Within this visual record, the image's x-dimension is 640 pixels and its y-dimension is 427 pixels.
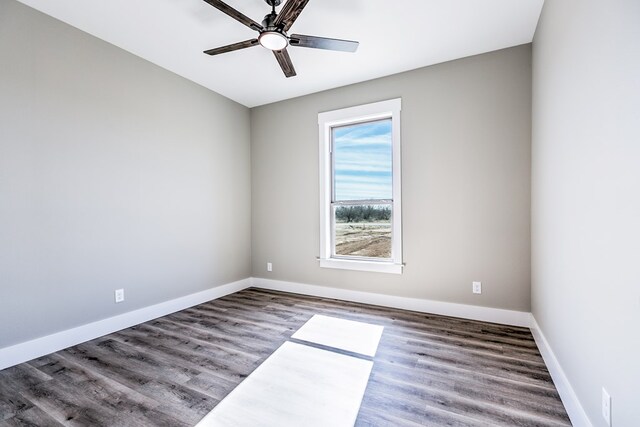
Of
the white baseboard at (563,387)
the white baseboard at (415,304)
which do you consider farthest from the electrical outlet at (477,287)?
the white baseboard at (563,387)

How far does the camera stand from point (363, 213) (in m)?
3.61

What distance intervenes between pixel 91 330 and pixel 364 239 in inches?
115

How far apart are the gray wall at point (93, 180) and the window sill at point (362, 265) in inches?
59.7

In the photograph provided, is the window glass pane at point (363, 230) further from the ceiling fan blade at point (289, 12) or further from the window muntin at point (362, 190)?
the ceiling fan blade at point (289, 12)

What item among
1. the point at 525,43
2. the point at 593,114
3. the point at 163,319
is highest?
the point at 525,43

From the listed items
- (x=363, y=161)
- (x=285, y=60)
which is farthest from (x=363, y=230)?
(x=285, y=60)

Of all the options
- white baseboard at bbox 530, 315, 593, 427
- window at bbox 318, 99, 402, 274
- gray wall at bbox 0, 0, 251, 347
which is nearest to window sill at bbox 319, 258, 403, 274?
window at bbox 318, 99, 402, 274

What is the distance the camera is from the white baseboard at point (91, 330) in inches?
82.4

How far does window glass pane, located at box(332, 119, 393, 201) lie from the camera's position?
346cm

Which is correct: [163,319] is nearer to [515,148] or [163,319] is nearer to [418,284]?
[418,284]

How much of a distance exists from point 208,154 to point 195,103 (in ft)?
2.05

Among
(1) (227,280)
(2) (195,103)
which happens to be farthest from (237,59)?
(1) (227,280)

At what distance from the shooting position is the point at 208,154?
3672 mm

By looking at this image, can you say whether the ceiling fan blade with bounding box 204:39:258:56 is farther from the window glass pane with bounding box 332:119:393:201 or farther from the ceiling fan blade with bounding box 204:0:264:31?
the window glass pane with bounding box 332:119:393:201
